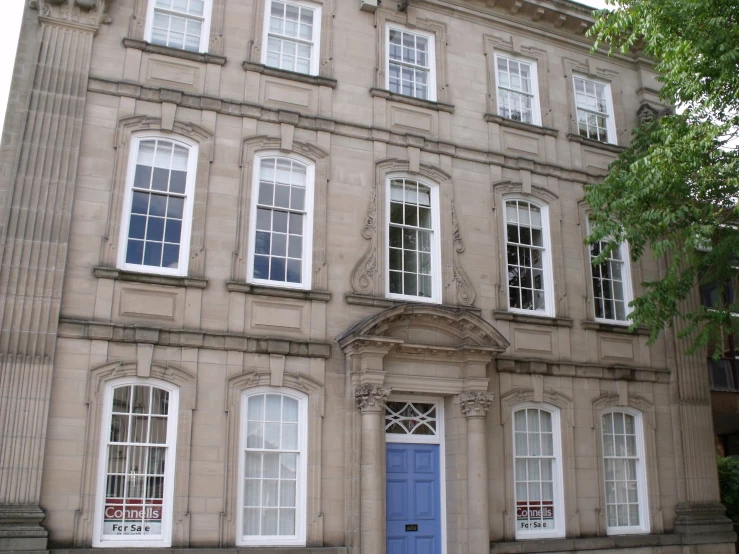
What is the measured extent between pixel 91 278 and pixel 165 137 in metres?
2.80

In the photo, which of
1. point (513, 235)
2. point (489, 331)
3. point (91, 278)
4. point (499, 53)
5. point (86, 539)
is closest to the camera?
point (86, 539)

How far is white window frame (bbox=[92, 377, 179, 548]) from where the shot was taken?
10.9 meters

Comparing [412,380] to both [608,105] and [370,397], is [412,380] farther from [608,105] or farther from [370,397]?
[608,105]

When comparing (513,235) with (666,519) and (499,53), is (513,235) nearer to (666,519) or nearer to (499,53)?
(499,53)

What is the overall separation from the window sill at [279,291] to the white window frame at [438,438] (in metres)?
2.14

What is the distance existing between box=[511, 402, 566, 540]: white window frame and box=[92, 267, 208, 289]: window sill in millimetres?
6221

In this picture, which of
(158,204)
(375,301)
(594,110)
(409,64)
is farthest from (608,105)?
(158,204)

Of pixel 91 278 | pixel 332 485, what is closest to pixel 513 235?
pixel 332 485

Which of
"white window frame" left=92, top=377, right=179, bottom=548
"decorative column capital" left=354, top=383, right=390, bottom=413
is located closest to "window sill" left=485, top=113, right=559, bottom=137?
"decorative column capital" left=354, top=383, right=390, bottom=413

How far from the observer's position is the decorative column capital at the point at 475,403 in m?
13.0

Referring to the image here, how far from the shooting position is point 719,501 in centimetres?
1540

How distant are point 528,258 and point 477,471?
4.66 metres

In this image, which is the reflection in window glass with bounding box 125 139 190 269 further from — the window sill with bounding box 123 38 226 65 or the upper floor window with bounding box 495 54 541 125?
the upper floor window with bounding box 495 54 541 125

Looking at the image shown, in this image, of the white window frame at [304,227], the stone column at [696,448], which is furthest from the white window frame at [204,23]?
the stone column at [696,448]
